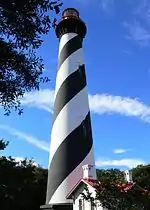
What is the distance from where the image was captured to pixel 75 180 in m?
19.5

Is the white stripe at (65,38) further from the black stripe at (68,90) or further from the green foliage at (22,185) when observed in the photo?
the green foliage at (22,185)

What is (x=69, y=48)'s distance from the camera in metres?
23.2

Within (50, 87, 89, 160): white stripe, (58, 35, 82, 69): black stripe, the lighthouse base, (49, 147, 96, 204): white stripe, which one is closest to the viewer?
the lighthouse base

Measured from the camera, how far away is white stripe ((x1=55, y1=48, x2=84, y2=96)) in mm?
22250

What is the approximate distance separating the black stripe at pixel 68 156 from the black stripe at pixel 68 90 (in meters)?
1.74

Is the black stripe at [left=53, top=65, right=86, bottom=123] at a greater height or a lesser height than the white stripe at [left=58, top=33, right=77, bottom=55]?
lesser

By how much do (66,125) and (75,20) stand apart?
25.9 ft

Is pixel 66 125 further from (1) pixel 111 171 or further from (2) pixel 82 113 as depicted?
(1) pixel 111 171

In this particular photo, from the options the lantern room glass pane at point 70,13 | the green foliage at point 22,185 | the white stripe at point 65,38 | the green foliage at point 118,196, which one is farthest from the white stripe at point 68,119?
the green foliage at point 118,196

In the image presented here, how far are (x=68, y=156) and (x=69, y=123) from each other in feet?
6.65

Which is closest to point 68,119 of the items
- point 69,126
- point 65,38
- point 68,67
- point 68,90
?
point 69,126

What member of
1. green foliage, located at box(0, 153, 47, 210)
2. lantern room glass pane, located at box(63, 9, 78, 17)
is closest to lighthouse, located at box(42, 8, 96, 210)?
lantern room glass pane, located at box(63, 9, 78, 17)

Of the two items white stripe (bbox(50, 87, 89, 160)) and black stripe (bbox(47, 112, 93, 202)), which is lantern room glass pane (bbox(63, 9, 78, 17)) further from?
black stripe (bbox(47, 112, 93, 202))

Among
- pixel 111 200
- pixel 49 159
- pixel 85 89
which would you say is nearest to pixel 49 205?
pixel 49 159
